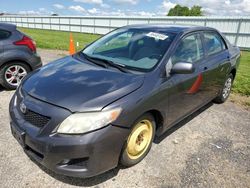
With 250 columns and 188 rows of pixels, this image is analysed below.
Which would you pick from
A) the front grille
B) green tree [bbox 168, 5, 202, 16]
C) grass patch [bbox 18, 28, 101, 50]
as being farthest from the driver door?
green tree [bbox 168, 5, 202, 16]

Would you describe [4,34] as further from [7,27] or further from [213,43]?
[213,43]

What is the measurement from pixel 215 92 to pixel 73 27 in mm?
28801

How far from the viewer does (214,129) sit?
428 cm

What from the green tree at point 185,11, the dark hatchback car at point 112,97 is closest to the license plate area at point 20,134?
the dark hatchback car at point 112,97

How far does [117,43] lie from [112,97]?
5.52ft

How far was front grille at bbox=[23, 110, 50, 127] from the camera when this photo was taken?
97.1 inches

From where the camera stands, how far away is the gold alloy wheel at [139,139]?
2.87 m

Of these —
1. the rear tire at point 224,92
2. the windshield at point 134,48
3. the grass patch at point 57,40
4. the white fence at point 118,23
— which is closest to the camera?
the windshield at point 134,48

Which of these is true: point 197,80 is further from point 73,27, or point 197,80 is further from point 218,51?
point 73,27

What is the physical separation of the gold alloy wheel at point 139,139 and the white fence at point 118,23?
17426mm

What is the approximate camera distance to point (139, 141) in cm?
307

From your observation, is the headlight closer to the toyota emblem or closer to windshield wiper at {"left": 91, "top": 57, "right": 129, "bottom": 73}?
the toyota emblem

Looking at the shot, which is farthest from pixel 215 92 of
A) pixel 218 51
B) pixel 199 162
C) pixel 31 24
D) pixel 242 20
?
pixel 31 24

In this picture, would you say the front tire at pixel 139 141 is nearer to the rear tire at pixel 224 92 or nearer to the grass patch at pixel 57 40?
the rear tire at pixel 224 92
